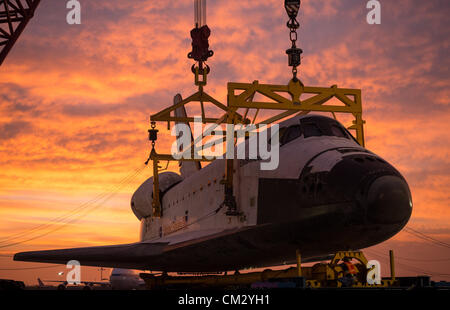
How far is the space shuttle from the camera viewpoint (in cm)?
1020

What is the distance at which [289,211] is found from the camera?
11383 millimetres

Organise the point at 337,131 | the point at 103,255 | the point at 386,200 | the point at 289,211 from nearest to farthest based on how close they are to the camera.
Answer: the point at 386,200 < the point at 289,211 < the point at 337,131 < the point at 103,255

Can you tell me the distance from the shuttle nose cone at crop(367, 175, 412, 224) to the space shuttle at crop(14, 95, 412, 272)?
0.02m

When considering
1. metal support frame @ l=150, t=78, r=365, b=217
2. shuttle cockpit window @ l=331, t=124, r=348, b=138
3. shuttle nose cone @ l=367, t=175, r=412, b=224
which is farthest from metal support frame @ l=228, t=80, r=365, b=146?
shuttle nose cone @ l=367, t=175, r=412, b=224

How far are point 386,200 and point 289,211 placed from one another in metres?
2.24

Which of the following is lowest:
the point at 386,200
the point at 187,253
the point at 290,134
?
the point at 187,253

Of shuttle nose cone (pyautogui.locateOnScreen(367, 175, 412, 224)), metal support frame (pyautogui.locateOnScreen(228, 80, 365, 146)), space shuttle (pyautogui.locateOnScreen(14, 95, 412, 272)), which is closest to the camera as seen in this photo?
shuttle nose cone (pyautogui.locateOnScreen(367, 175, 412, 224))

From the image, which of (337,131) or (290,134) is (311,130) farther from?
(337,131)

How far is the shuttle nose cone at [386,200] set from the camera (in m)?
9.87

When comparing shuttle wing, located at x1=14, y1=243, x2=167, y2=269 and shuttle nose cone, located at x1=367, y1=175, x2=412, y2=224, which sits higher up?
shuttle nose cone, located at x1=367, y1=175, x2=412, y2=224

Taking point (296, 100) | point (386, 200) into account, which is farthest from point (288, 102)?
point (386, 200)

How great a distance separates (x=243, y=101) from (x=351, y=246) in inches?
253

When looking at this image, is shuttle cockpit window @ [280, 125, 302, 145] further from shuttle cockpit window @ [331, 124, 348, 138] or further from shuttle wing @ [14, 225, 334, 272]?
shuttle wing @ [14, 225, 334, 272]
